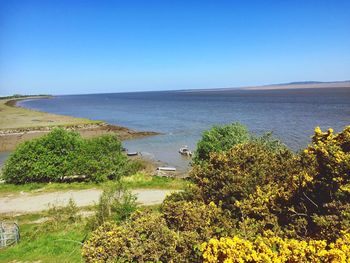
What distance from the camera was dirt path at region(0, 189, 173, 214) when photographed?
20.9 metres

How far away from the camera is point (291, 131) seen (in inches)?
2203

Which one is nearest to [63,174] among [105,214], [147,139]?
[105,214]

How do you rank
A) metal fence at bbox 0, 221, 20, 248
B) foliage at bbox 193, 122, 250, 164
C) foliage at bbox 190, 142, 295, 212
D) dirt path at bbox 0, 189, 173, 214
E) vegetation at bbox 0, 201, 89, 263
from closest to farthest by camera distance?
foliage at bbox 190, 142, 295, 212
vegetation at bbox 0, 201, 89, 263
metal fence at bbox 0, 221, 20, 248
dirt path at bbox 0, 189, 173, 214
foliage at bbox 193, 122, 250, 164

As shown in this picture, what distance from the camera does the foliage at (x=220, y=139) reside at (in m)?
25.8

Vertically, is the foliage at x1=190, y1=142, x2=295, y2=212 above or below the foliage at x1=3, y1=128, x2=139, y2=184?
above

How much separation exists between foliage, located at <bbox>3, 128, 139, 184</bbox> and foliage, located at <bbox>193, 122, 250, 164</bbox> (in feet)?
24.1

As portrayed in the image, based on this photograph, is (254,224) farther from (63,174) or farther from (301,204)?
(63,174)

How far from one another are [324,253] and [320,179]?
273cm

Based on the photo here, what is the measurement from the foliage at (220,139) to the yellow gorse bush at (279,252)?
19.2 meters

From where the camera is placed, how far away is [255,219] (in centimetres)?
876

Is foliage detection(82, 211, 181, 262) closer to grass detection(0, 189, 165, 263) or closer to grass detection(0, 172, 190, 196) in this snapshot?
grass detection(0, 189, 165, 263)

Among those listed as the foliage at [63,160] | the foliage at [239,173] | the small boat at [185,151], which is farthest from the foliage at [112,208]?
the small boat at [185,151]

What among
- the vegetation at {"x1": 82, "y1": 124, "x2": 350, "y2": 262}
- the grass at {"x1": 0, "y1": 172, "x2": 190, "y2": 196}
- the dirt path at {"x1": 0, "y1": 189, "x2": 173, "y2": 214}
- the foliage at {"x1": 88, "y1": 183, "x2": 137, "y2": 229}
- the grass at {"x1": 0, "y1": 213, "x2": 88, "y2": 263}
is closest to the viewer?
the vegetation at {"x1": 82, "y1": 124, "x2": 350, "y2": 262}

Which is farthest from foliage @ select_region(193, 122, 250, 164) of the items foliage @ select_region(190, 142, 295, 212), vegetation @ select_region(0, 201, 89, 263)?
foliage @ select_region(190, 142, 295, 212)
